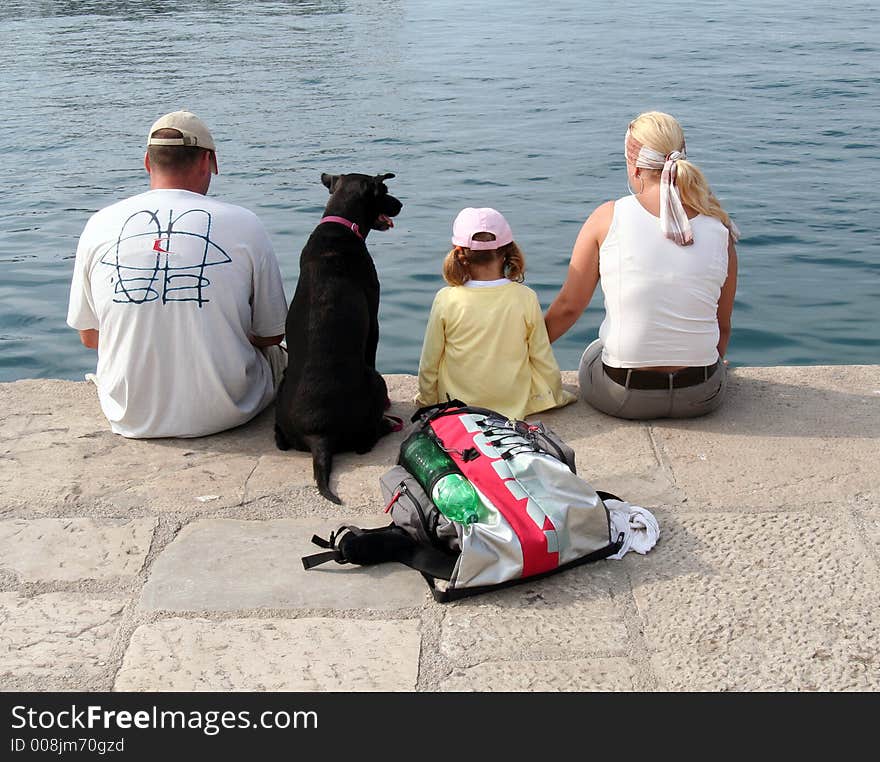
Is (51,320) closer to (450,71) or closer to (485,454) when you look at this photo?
(485,454)

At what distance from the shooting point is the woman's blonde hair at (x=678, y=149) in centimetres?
406

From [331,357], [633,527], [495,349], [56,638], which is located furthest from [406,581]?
[495,349]

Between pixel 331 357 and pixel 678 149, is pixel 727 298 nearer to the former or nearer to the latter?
pixel 678 149

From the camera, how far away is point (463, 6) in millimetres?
23859

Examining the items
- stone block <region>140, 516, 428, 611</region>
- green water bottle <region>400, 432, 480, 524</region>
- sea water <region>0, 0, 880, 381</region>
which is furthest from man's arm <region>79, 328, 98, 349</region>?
sea water <region>0, 0, 880, 381</region>

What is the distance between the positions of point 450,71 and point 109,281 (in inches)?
510

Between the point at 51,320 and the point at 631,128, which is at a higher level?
Result: the point at 631,128

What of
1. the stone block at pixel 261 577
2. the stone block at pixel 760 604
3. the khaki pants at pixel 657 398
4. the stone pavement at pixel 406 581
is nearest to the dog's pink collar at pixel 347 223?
the stone pavement at pixel 406 581

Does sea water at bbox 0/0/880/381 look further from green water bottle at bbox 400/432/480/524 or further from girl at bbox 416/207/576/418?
green water bottle at bbox 400/432/480/524

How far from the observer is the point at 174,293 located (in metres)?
4.07

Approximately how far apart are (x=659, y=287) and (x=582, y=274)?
36cm

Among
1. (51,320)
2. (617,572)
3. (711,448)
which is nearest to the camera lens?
Result: (617,572)

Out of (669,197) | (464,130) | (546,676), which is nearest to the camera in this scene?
(546,676)
